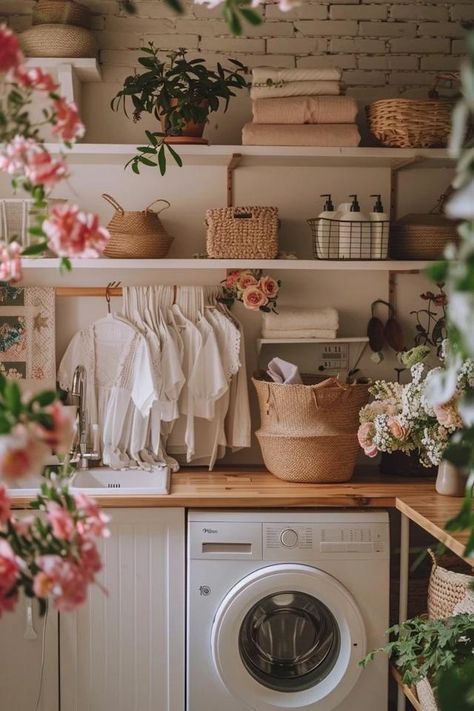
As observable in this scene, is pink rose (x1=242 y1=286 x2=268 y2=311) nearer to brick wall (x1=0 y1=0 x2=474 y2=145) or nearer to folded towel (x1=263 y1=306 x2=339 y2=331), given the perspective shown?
folded towel (x1=263 y1=306 x2=339 y2=331)

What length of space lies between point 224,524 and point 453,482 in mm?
788

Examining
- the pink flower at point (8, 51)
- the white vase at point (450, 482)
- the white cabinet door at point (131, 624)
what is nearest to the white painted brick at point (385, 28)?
the white vase at point (450, 482)

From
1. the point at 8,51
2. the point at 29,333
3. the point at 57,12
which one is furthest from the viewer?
the point at 29,333

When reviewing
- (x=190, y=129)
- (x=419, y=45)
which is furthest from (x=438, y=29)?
(x=190, y=129)

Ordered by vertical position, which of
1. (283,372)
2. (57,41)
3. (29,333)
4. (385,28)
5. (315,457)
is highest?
(385,28)

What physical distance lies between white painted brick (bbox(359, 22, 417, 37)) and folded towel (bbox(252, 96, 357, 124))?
409mm

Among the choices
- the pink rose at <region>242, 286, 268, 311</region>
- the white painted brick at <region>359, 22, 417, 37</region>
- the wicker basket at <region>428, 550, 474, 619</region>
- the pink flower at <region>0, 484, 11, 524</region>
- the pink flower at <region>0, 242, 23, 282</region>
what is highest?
the white painted brick at <region>359, 22, 417, 37</region>

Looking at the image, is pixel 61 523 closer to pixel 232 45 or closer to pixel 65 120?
pixel 65 120

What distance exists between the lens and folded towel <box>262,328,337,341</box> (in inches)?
144

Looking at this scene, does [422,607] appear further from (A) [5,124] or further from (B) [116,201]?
(A) [5,124]

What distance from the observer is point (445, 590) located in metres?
3.04

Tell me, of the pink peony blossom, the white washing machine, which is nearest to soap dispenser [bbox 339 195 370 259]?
the white washing machine

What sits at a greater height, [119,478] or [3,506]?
[3,506]

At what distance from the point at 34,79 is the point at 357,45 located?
2.88 meters
